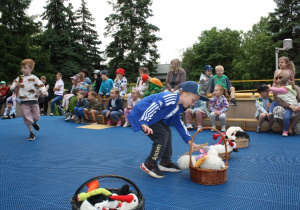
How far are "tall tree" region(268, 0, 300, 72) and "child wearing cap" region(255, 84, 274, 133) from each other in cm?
2062

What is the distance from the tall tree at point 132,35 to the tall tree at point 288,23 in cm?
1228

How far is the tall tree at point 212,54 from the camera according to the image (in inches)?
1562

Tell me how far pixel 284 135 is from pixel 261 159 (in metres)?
2.28

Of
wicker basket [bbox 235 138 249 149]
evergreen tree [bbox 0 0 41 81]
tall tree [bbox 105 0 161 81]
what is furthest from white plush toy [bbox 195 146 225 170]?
tall tree [bbox 105 0 161 81]

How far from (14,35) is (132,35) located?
12.0 m

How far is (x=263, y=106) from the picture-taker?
6.71 m

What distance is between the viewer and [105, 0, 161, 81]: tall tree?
2942 centimetres

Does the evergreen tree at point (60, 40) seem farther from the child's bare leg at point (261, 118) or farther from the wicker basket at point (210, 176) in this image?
the wicker basket at point (210, 176)

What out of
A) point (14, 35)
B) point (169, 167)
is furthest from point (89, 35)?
point (169, 167)

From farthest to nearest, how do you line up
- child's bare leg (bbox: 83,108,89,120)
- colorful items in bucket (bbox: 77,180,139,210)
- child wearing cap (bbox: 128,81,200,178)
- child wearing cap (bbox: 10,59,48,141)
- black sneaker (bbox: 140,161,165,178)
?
child's bare leg (bbox: 83,108,89,120), child wearing cap (bbox: 10,59,48,141), black sneaker (bbox: 140,161,165,178), child wearing cap (bbox: 128,81,200,178), colorful items in bucket (bbox: 77,180,139,210)

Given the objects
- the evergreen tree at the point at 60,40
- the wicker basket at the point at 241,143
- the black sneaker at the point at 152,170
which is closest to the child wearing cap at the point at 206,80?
the wicker basket at the point at 241,143

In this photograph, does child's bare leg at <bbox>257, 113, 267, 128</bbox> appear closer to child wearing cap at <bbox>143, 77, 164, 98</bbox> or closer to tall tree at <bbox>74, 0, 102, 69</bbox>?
child wearing cap at <bbox>143, 77, 164, 98</bbox>

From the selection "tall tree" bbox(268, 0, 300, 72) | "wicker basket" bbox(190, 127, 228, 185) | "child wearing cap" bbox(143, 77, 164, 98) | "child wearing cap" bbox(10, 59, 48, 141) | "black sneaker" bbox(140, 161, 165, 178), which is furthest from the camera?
"tall tree" bbox(268, 0, 300, 72)

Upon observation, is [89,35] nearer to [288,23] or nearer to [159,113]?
[288,23]
